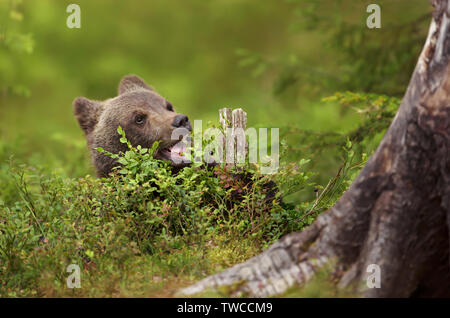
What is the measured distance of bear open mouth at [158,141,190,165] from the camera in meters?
5.23

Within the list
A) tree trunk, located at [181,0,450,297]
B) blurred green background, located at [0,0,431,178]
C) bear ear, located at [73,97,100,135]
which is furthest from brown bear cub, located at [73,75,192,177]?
blurred green background, located at [0,0,431,178]

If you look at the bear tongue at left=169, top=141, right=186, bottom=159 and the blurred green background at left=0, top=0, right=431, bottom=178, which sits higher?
the blurred green background at left=0, top=0, right=431, bottom=178

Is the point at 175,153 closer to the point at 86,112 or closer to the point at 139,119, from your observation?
the point at 139,119

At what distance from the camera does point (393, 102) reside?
20.3 ft

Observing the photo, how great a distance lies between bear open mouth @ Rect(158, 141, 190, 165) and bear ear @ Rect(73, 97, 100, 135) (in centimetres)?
124

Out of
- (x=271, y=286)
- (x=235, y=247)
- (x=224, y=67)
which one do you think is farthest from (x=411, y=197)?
(x=224, y=67)

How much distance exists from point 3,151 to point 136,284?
6.21 m

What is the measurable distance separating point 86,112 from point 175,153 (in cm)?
157

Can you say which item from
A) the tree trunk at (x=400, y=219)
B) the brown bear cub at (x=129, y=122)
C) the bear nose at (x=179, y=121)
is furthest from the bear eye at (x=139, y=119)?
the tree trunk at (x=400, y=219)

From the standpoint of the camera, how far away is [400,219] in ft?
10.3

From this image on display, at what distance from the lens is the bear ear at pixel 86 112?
631 centimetres

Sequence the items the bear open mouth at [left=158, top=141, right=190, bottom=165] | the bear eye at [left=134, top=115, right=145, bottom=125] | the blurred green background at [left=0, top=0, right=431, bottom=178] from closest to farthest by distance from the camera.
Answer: the bear open mouth at [left=158, top=141, right=190, bottom=165], the bear eye at [left=134, top=115, right=145, bottom=125], the blurred green background at [left=0, top=0, right=431, bottom=178]

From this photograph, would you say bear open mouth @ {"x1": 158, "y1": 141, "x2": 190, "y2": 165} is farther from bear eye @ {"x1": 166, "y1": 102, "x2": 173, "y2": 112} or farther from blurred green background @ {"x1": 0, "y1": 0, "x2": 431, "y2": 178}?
blurred green background @ {"x1": 0, "y1": 0, "x2": 431, "y2": 178}
